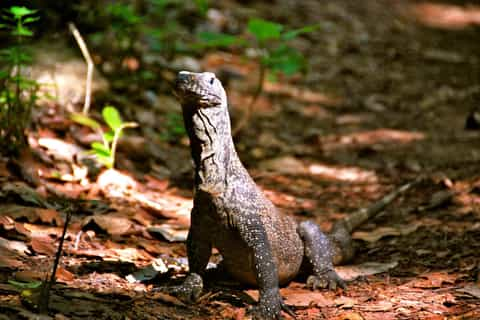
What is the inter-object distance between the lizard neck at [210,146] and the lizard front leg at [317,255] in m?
1.17

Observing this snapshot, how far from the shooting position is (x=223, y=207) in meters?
4.70

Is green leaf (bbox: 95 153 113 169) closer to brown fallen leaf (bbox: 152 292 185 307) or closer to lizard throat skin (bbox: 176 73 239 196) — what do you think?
lizard throat skin (bbox: 176 73 239 196)

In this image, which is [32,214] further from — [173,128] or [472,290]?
[173,128]

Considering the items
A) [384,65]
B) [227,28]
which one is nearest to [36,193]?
[227,28]

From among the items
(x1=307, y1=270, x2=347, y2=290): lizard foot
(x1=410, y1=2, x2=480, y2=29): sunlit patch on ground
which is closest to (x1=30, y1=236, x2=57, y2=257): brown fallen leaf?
(x1=307, y1=270, x2=347, y2=290): lizard foot

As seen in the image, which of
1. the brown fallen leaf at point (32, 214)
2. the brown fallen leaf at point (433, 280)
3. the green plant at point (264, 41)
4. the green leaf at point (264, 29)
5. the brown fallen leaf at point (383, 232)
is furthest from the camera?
the green leaf at point (264, 29)

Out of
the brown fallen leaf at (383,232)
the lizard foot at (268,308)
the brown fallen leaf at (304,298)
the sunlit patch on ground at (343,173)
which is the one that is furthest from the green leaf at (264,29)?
the lizard foot at (268,308)

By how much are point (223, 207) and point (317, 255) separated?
1.24m

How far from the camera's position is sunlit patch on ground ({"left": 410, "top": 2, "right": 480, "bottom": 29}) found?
15.7m

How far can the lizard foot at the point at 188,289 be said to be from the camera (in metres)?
4.73

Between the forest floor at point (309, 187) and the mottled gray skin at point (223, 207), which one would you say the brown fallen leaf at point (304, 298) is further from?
the mottled gray skin at point (223, 207)

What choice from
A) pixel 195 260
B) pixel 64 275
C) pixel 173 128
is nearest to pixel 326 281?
pixel 195 260

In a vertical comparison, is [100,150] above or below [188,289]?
above

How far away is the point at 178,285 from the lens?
497 cm
